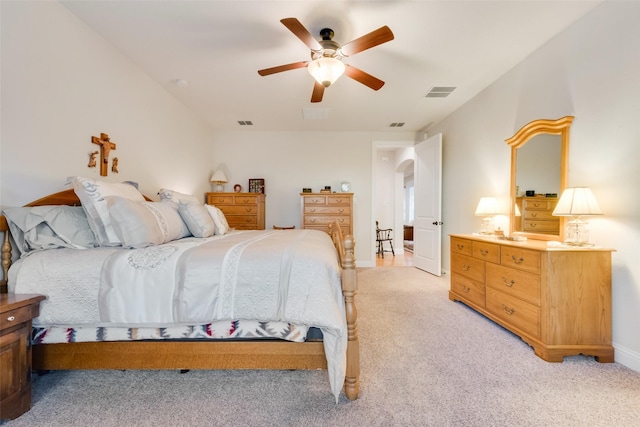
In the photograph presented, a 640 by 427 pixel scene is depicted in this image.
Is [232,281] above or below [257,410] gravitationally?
above

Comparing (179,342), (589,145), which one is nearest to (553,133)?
(589,145)

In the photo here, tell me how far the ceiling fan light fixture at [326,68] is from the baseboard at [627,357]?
9.33ft

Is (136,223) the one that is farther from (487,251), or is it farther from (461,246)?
(461,246)

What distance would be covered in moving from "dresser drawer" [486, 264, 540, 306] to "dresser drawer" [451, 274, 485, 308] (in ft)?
0.55

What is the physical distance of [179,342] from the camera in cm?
153

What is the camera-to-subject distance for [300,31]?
185 centimetres

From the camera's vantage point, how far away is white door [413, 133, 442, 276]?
4.21 meters

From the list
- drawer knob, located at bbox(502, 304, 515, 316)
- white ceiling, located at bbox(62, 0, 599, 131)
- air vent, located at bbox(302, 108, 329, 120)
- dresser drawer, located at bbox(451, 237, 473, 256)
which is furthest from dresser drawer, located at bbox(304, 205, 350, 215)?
drawer knob, located at bbox(502, 304, 515, 316)

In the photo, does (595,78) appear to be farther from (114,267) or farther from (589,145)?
(114,267)

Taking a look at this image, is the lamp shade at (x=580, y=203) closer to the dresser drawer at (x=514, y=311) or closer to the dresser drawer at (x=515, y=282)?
the dresser drawer at (x=515, y=282)

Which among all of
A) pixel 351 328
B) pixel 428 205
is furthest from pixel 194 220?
pixel 428 205

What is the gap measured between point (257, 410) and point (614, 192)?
275 centimetres

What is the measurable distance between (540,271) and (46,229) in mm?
3380

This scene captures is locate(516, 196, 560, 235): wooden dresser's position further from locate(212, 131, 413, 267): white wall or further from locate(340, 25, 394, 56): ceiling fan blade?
locate(212, 131, 413, 267): white wall
